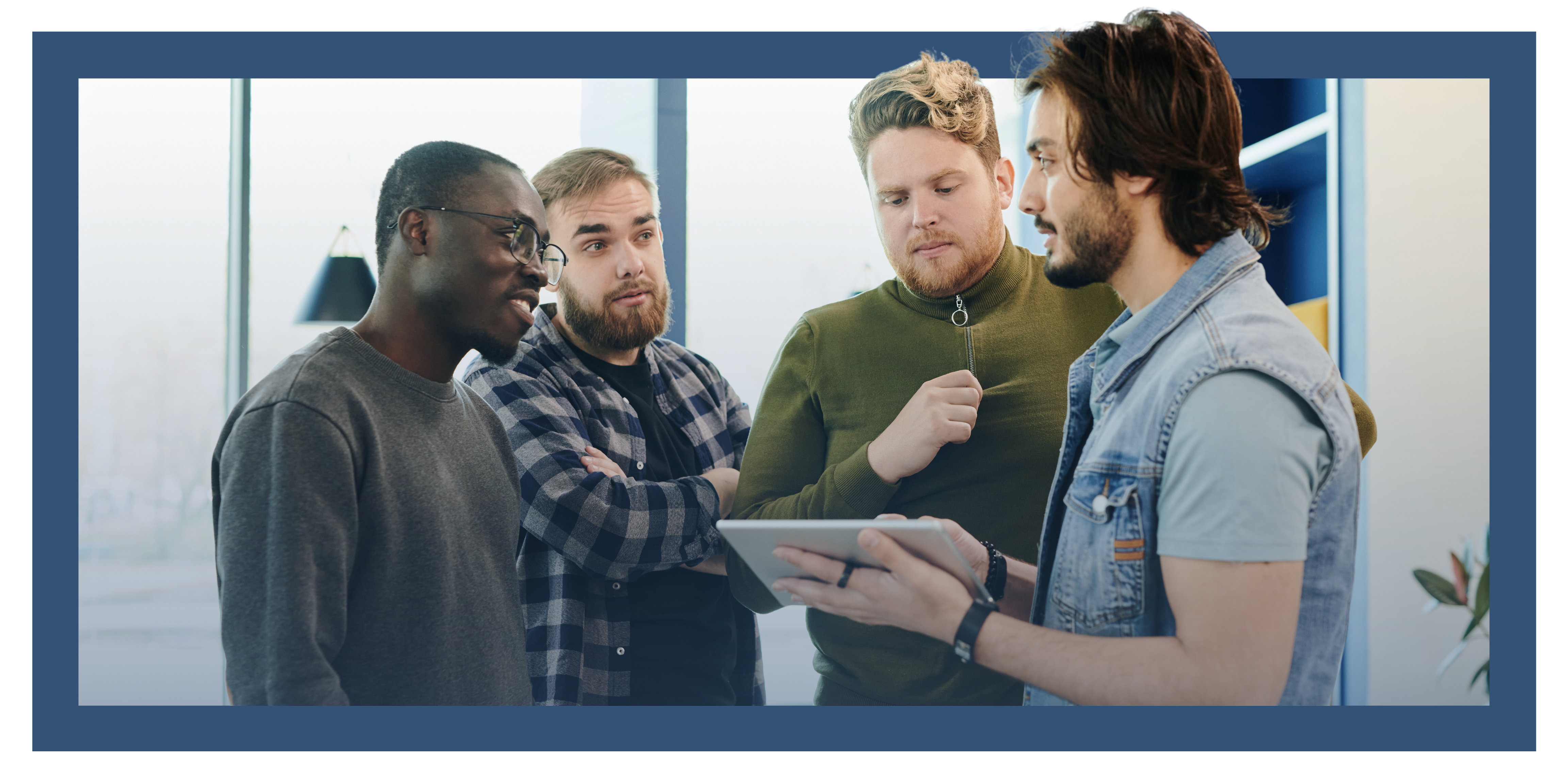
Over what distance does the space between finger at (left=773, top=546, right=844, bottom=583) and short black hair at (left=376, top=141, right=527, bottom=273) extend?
0.99 meters

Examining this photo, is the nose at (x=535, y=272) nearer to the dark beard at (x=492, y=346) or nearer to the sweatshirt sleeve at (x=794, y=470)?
the dark beard at (x=492, y=346)

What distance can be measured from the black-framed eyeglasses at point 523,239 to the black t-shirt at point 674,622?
33 cm

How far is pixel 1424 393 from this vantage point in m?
2.49

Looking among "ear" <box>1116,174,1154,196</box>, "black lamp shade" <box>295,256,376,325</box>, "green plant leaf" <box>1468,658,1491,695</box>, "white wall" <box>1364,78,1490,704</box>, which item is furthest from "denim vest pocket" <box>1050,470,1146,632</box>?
"black lamp shade" <box>295,256,376,325</box>

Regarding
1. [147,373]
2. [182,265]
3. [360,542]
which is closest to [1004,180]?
[360,542]

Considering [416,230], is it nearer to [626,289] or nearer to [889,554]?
[626,289]

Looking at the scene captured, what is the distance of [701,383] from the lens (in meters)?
2.65

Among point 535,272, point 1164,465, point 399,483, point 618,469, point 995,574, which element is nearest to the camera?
point 1164,465

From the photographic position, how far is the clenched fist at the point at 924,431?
2.25 meters

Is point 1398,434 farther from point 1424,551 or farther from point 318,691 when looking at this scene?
point 318,691

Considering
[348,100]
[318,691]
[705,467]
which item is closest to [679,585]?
[705,467]

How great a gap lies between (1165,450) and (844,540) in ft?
1.85

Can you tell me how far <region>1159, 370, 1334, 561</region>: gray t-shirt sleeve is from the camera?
155 centimetres

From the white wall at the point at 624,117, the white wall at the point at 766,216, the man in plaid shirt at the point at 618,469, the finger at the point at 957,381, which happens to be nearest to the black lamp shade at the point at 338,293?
the man in plaid shirt at the point at 618,469
